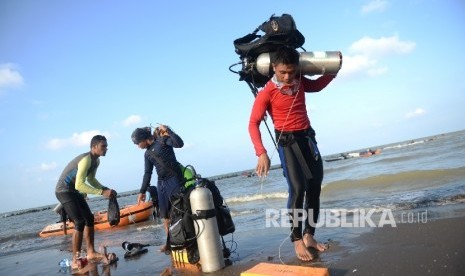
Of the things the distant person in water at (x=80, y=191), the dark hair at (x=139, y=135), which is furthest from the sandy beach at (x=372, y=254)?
the dark hair at (x=139, y=135)

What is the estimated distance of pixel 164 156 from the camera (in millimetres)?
5516

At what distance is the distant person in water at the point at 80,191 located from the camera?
5219 millimetres

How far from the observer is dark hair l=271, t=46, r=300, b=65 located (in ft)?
11.3

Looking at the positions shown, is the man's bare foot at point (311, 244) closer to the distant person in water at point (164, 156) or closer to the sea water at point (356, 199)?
the sea water at point (356, 199)

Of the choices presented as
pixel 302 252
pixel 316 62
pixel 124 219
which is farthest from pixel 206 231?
pixel 124 219

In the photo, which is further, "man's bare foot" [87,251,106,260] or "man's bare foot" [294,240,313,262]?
"man's bare foot" [87,251,106,260]

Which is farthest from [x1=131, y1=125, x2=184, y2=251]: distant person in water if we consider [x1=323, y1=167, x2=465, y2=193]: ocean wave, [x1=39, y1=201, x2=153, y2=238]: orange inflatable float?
[x1=39, y1=201, x2=153, y2=238]: orange inflatable float

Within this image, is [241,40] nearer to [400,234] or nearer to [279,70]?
[279,70]

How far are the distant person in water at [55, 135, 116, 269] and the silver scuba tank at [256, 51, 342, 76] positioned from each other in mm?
3069

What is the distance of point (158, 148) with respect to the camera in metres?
5.55

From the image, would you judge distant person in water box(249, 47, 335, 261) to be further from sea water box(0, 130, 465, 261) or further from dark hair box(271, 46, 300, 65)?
sea water box(0, 130, 465, 261)

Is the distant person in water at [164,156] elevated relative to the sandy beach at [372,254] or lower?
elevated

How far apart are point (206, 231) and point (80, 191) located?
100 inches

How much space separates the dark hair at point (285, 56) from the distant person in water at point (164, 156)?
7.94ft
